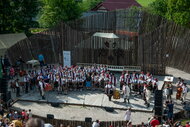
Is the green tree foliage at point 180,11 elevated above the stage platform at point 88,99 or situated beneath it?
elevated above

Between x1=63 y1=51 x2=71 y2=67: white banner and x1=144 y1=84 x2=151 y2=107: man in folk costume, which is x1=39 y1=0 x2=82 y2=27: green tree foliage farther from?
x1=144 y1=84 x2=151 y2=107: man in folk costume

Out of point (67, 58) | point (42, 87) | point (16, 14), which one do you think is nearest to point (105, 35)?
point (67, 58)

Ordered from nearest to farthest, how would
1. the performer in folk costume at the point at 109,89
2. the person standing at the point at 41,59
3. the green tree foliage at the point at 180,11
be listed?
the performer in folk costume at the point at 109,89 < the person standing at the point at 41,59 < the green tree foliage at the point at 180,11

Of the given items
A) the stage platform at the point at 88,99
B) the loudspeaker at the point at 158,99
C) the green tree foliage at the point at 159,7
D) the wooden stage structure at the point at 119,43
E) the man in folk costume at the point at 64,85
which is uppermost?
the green tree foliage at the point at 159,7

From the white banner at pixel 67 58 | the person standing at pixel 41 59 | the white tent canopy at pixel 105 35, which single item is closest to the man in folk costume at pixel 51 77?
the white banner at pixel 67 58

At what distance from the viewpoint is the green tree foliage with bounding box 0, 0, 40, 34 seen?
34.3m

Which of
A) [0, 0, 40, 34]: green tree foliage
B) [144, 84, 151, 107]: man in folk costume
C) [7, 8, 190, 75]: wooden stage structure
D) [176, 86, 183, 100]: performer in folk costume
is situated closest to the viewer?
[144, 84, 151, 107]: man in folk costume

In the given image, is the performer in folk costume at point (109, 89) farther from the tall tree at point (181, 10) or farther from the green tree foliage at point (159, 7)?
the green tree foliage at point (159, 7)

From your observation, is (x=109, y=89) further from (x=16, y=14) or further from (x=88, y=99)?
(x=16, y=14)

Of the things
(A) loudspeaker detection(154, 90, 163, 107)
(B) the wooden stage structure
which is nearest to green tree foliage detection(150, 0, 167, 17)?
(B) the wooden stage structure

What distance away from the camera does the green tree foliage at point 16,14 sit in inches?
1350

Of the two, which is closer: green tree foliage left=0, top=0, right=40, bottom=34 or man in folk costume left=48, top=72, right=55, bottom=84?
man in folk costume left=48, top=72, right=55, bottom=84

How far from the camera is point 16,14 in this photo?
3503 cm

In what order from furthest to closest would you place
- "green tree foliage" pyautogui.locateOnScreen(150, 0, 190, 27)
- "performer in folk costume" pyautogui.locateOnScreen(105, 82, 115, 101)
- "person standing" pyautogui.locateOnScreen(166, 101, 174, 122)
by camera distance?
"green tree foliage" pyautogui.locateOnScreen(150, 0, 190, 27) → "performer in folk costume" pyautogui.locateOnScreen(105, 82, 115, 101) → "person standing" pyautogui.locateOnScreen(166, 101, 174, 122)
